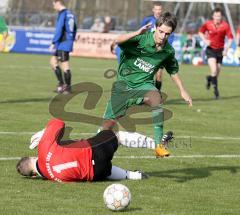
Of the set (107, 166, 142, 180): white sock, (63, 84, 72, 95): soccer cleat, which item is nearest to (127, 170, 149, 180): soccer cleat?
(107, 166, 142, 180): white sock

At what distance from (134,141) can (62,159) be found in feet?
7.90

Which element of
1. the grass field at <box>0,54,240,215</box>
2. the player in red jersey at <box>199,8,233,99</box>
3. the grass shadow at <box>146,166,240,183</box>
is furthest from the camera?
the player in red jersey at <box>199,8,233,99</box>

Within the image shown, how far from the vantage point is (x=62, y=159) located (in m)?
8.90

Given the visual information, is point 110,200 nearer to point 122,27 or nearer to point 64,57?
point 64,57

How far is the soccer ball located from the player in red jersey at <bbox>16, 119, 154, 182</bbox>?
1061 millimetres

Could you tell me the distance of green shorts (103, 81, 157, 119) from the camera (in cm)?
1054

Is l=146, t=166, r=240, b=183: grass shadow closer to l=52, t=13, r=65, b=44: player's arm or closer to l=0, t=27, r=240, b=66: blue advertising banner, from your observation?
l=52, t=13, r=65, b=44: player's arm

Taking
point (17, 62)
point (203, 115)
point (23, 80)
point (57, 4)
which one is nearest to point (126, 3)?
point (17, 62)

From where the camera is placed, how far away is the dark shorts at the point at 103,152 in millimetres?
8969

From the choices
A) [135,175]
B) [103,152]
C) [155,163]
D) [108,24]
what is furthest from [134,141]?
[108,24]

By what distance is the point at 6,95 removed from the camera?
19.5m

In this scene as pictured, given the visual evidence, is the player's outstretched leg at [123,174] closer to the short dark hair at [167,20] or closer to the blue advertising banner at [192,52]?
the short dark hair at [167,20]

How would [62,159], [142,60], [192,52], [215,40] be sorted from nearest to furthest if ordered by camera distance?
[62,159] → [142,60] → [215,40] → [192,52]

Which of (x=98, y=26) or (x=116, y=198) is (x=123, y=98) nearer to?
(x=116, y=198)
